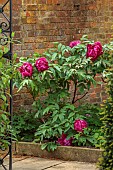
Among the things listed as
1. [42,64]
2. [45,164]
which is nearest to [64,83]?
[42,64]

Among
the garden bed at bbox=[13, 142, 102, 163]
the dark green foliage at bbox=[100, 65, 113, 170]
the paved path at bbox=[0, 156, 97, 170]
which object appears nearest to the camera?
the dark green foliage at bbox=[100, 65, 113, 170]

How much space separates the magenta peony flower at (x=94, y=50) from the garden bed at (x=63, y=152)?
113 cm

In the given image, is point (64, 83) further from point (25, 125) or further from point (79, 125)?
point (25, 125)

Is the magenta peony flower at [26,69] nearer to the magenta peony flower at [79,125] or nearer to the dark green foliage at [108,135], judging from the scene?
the magenta peony flower at [79,125]

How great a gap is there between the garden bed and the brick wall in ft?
5.49

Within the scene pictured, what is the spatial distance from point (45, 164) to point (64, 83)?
3.86 feet

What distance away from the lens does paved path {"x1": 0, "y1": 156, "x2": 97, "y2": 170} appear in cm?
602

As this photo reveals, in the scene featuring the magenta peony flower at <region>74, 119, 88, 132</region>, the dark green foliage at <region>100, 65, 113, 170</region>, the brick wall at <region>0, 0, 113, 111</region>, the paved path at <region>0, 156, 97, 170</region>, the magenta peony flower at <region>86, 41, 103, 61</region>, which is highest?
the brick wall at <region>0, 0, 113, 111</region>

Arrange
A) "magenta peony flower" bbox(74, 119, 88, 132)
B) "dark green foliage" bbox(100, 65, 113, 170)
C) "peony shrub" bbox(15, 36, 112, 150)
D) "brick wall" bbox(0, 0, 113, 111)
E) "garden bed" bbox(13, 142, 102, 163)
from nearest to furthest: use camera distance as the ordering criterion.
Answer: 1. "dark green foliage" bbox(100, 65, 113, 170)
2. "garden bed" bbox(13, 142, 102, 163)
3. "magenta peony flower" bbox(74, 119, 88, 132)
4. "peony shrub" bbox(15, 36, 112, 150)
5. "brick wall" bbox(0, 0, 113, 111)

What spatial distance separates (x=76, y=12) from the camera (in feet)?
28.2

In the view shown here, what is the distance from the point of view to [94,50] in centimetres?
660

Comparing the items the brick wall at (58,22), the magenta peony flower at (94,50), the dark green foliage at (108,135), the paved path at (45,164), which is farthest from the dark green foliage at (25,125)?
the dark green foliage at (108,135)

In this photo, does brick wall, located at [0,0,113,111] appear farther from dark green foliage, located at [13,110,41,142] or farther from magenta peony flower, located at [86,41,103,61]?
magenta peony flower, located at [86,41,103,61]

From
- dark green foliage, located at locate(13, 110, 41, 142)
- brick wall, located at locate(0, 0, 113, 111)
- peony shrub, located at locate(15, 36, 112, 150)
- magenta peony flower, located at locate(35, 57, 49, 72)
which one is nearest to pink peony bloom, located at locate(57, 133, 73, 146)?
peony shrub, located at locate(15, 36, 112, 150)
